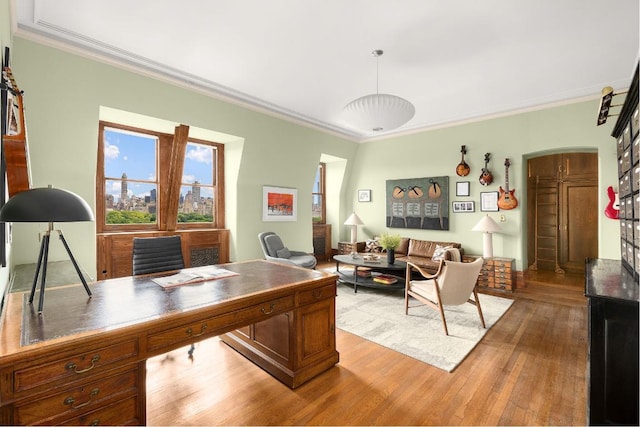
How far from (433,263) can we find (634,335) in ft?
11.8

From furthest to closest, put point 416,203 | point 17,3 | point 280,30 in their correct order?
1. point 416,203
2. point 280,30
3. point 17,3

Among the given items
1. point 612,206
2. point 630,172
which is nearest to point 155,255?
point 630,172

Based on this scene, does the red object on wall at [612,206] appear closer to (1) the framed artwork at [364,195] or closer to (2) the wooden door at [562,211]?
(2) the wooden door at [562,211]

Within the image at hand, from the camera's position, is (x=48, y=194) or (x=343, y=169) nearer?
(x=48, y=194)

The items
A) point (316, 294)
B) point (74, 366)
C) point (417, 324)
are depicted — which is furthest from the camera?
point (417, 324)

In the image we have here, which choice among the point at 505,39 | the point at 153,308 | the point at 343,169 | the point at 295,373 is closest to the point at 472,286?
the point at 295,373

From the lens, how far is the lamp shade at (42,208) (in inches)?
52.9

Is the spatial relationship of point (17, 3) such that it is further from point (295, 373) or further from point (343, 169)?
point (343, 169)

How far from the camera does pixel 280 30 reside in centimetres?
304

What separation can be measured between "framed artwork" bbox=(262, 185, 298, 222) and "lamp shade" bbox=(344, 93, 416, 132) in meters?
2.62

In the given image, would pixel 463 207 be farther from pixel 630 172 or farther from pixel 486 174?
pixel 630 172

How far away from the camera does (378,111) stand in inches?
129

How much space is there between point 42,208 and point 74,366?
0.70 m

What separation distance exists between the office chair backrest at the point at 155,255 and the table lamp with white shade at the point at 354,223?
4206mm
